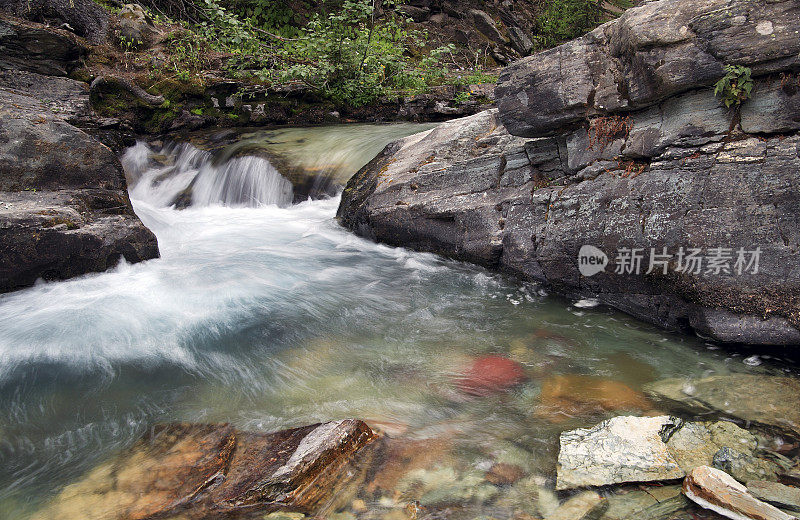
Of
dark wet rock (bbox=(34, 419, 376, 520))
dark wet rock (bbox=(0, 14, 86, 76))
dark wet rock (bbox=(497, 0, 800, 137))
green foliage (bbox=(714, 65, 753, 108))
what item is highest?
dark wet rock (bbox=(0, 14, 86, 76))

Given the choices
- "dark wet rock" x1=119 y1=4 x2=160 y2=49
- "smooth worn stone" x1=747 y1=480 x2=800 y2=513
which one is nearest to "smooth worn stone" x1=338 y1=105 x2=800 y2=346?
"smooth worn stone" x1=747 y1=480 x2=800 y2=513

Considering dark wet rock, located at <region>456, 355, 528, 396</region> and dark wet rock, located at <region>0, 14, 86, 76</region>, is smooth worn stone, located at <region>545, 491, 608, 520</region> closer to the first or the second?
dark wet rock, located at <region>456, 355, 528, 396</region>

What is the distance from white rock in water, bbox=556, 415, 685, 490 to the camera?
279 cm

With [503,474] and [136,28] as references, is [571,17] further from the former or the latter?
[503,474]

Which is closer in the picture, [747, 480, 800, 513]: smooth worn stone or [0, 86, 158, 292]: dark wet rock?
[747, 480, 800, 513]: smooth worn stone

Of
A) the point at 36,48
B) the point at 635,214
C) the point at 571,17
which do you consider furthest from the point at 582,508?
the point at 571,17

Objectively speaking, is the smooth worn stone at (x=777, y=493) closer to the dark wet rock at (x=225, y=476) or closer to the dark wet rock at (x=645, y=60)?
the dark wet rock at (x=225, y=476)

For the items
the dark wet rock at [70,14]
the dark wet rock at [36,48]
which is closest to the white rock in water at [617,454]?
the dark wet rock at [36,48]

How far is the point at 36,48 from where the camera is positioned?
33.4 feet

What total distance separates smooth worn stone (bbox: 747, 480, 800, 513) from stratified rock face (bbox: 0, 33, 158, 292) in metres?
7.06

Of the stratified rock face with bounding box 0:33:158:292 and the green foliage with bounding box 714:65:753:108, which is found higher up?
the green foliage with bounding box 714:65:753:108

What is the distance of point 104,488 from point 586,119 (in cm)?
564

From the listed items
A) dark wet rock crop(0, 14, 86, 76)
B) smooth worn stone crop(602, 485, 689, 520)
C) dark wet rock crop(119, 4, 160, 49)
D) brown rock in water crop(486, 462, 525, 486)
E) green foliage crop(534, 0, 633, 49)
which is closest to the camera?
smooth worn stone crop(602, 485, 689, 520)

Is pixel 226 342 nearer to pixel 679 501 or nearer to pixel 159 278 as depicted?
pixel 159 278
